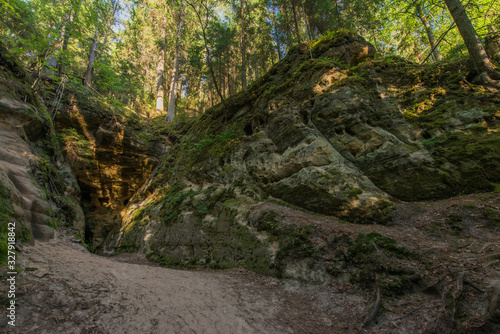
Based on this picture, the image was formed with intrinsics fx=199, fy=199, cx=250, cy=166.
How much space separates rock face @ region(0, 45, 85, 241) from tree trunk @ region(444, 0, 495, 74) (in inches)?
484

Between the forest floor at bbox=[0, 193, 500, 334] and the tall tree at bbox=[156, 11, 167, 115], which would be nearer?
the forest floor at bbox=[0, 193, 500, 334]

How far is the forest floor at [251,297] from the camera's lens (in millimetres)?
2527

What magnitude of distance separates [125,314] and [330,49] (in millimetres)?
11723

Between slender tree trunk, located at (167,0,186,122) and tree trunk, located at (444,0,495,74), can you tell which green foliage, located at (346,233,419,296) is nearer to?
tree trunk, located at (444,0,495,74)

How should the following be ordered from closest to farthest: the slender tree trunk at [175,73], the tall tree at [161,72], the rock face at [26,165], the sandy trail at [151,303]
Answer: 1. the sandy trail at [151,303]
2. the rock face at [26,165]
3. the slender tree trunk at [175,73]
4. the tall tree at [161,72]

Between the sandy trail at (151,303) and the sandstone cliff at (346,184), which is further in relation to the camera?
the sandstone cliff at (346,184)

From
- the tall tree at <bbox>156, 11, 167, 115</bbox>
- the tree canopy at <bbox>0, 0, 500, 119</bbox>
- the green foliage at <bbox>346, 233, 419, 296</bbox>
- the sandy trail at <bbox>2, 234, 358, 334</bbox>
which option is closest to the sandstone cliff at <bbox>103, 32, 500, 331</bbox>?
the green foliage at <bbox>346, 233, 419, 296</bbox>

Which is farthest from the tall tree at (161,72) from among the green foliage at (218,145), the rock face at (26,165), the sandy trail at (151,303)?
the sandy trail at (151,303)

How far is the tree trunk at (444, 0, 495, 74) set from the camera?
245 inches

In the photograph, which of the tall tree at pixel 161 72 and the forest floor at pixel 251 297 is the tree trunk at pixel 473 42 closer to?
the forest floor at pixel 251 297

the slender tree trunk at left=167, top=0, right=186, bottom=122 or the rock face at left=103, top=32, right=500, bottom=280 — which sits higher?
the slender tree trunk at left=167, top=0, right=186, bottom=122

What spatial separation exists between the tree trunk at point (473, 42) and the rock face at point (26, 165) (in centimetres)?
1228

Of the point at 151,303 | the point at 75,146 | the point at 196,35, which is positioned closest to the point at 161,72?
the point at 196,35

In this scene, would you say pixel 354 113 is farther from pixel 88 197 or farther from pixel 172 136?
pixel 88 197
